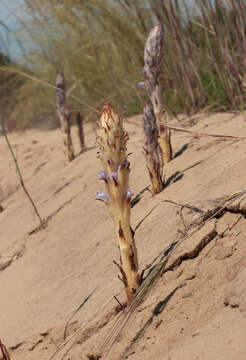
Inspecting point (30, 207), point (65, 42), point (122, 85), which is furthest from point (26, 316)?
point (65, 42)

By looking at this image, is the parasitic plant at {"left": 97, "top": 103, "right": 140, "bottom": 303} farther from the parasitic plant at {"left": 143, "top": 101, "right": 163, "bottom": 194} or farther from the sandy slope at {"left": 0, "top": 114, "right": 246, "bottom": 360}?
the parasitic plant at {"left": 143, "top": 101, "right": 163, "bottom": 194}

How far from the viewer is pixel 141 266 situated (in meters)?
1.81

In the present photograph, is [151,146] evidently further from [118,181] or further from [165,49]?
[165,49]

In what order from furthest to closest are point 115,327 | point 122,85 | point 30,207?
point 122,85 < point 30,207 < point 115,327

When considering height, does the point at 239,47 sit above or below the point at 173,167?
above

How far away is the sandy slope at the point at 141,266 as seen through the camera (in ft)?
4.45

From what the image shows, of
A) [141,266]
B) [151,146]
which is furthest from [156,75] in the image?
[141,266]

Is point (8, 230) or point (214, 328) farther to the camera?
point (8, 230)

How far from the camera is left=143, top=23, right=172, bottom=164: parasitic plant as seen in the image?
271 cm

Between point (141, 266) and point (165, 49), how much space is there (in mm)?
A: 2738

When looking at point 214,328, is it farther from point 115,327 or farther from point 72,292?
point 72,292

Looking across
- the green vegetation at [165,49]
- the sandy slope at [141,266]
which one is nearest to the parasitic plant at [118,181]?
the sandy slope at [141,266]

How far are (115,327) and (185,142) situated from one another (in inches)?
66.2

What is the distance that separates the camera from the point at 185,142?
119 inches
